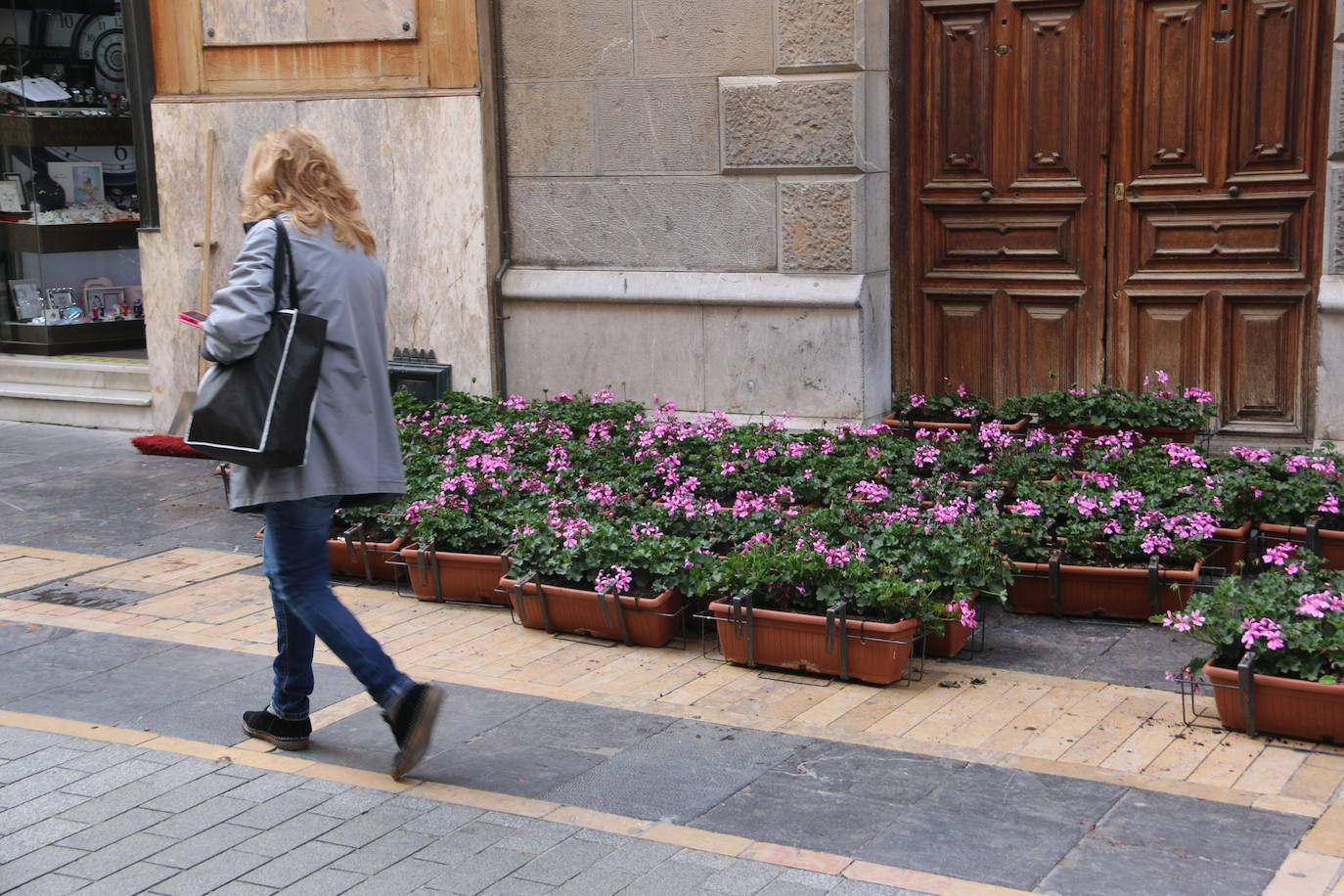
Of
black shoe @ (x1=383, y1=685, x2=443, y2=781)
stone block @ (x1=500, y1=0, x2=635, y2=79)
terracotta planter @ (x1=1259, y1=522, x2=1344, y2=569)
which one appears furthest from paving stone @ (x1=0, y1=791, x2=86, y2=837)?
stone block @ (x1=500, y1=0, x2=635, y2=79)

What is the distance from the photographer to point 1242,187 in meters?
7.87

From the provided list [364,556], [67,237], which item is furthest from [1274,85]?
[67,237]

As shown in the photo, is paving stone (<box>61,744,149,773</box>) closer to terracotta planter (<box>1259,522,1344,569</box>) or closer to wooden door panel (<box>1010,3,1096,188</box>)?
terracotta planter (<box>1259,522,1344,569</box>)

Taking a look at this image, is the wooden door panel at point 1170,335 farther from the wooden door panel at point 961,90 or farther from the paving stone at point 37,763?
the paving stone at point 37,763

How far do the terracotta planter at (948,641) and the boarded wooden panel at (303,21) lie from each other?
538cm

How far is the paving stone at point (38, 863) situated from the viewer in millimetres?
4090

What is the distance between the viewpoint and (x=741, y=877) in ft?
13.0

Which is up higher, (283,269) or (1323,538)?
(283,269)

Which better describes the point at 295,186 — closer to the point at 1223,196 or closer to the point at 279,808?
the point at 279,808

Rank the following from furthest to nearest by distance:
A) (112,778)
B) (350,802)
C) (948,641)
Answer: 1. (948,641)
2. (112,778)
3. (350,802)

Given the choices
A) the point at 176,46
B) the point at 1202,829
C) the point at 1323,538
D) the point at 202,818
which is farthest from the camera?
the point at 176,46

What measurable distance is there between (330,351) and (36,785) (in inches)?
62.7

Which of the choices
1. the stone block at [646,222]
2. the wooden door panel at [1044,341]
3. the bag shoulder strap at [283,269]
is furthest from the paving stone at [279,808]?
the wooden door panel at [1044,341]

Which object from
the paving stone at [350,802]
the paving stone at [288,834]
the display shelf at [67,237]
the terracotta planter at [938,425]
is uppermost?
the display shelf at [67,237]
